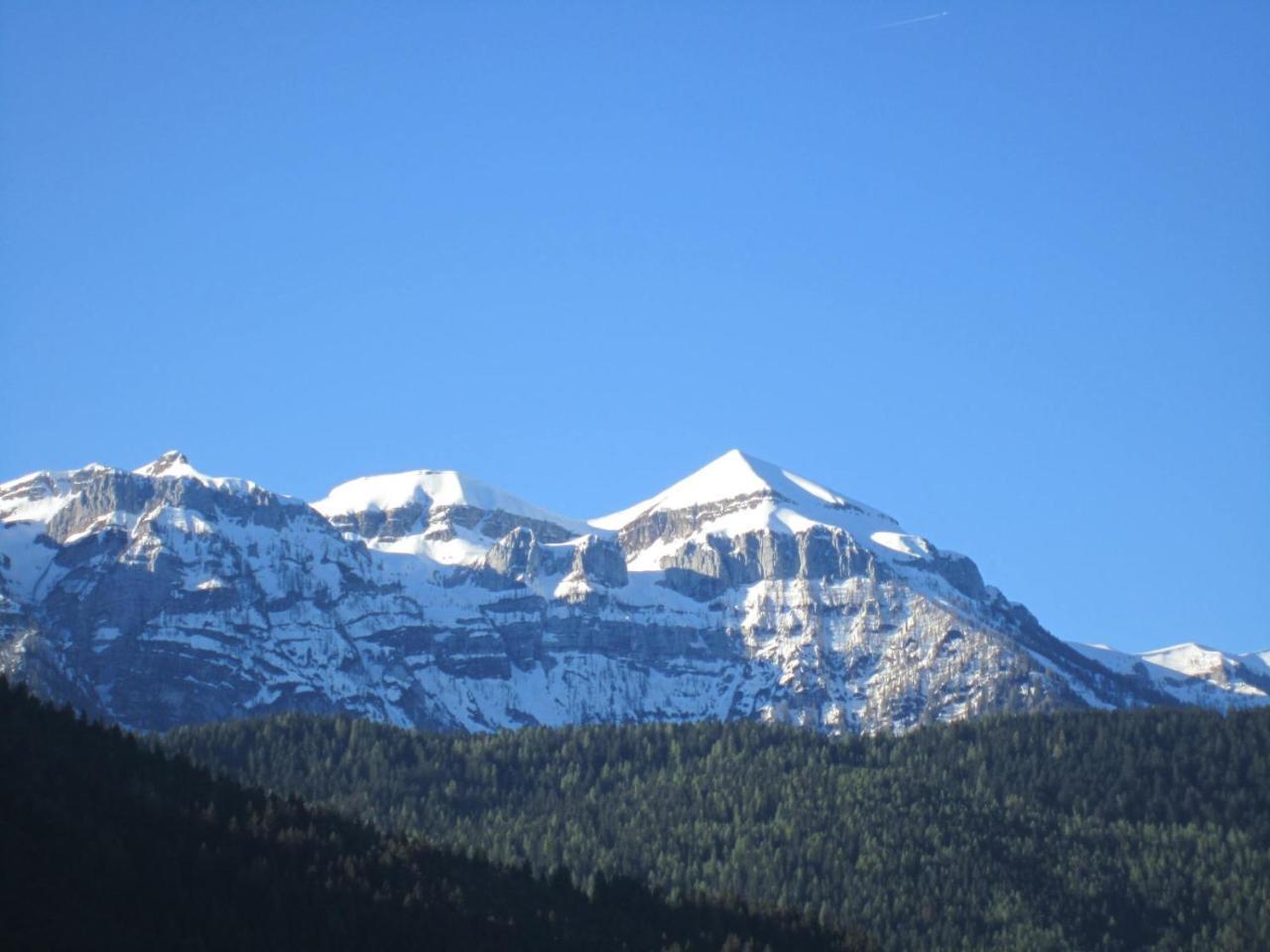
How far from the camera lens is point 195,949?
146m

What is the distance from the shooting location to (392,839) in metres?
188

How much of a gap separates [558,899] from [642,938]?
9737 mm

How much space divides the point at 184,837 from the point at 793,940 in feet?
192

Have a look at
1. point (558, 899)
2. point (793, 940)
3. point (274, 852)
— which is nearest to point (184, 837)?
point (274, 852)

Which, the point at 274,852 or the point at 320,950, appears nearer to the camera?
the point at 320,950

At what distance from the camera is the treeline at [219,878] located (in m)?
148

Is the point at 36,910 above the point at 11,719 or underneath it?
underneath

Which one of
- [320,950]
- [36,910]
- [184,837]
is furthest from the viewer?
[184,837]

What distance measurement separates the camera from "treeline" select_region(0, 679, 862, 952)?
14825cm

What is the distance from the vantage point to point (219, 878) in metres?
161

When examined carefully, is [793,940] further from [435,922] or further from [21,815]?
[21,815]

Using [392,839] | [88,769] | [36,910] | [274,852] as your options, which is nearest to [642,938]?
[392,839]

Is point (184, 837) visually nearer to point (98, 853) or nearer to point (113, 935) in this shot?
point (98, 853)

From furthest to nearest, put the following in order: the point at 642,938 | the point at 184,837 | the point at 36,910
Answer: the point at 642,938 < the point at 184,837 < the point at 36,910
